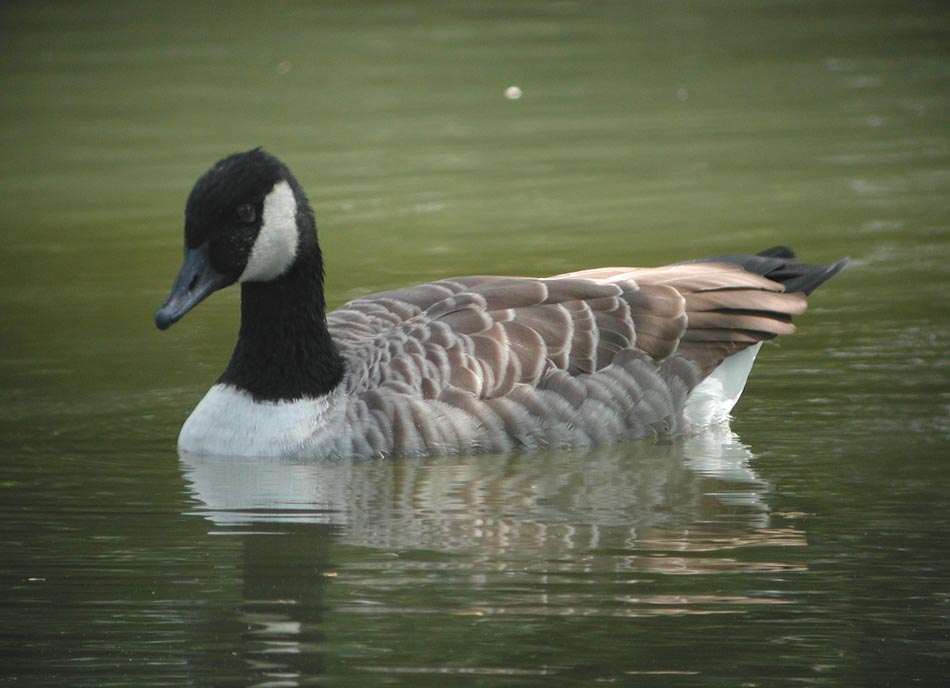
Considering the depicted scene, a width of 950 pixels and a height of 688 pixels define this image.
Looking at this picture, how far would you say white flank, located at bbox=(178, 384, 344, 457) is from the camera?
31.7 ft

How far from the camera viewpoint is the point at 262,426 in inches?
384

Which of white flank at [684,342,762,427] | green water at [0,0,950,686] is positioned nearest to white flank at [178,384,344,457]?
green water at [0,0,950,686]

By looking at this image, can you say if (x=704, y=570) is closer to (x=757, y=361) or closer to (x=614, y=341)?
(x=614, y=341)

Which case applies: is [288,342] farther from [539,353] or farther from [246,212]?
[539,353]

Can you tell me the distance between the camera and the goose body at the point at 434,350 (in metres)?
9.54

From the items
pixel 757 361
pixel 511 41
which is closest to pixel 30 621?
pixel 757 361

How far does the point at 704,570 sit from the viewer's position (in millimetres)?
7648

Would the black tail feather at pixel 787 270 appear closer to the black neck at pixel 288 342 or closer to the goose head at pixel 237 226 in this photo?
the black neck at pixel 288 342

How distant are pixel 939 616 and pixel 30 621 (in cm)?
369

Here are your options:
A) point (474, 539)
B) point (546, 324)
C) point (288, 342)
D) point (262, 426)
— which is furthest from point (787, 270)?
point (474, 539)

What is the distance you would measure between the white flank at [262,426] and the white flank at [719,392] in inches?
83.2

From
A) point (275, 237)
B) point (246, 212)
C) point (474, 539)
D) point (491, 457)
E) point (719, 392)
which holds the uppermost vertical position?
point (246, 212)

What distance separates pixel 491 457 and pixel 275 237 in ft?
5.51

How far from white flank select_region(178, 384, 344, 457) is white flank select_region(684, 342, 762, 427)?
2.11m
